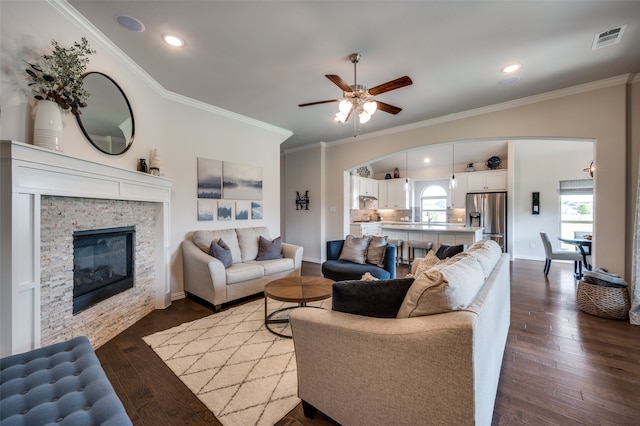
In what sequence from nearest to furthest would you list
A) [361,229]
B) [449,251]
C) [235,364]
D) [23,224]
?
[23,224]
[235,364]
[449,251]
[361,229]

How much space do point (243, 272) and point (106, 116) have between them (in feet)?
7.33

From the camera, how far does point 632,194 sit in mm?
3051

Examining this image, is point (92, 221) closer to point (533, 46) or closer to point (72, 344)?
point (72, 344)

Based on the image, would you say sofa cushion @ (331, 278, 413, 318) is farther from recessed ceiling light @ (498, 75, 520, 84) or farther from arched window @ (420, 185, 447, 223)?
arched window @ (420, 185, 447, 223)

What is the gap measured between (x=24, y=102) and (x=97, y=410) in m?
2.15

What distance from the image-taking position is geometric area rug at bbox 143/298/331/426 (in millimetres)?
1634

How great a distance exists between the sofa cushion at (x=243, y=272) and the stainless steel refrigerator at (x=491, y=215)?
5747mm

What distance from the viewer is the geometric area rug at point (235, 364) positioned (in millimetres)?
1634

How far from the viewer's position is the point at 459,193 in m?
7.20

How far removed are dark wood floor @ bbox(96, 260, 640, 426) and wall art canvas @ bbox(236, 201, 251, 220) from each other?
5.68 ft

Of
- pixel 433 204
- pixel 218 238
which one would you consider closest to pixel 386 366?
pixel 218 238

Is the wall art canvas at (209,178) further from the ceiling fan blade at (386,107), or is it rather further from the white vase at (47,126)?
the ceiling fan blade at (386,107)

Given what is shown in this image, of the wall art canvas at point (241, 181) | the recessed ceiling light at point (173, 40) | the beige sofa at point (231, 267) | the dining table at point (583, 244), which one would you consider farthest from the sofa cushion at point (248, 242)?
the dining table at point (583, 244)

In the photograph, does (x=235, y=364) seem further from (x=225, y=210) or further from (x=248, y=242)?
(x=225, y=210)
